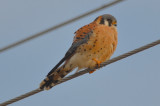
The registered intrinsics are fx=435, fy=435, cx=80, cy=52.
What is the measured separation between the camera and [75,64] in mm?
5332

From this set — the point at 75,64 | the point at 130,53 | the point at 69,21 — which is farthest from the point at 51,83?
the point at 130,53

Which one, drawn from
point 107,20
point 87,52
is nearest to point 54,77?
point 87,52

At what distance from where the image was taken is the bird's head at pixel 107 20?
5798 millimetres

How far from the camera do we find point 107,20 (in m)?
5.88

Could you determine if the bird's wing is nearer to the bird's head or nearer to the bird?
the bird

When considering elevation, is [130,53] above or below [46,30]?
below

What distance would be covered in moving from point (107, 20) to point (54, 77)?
1193mm

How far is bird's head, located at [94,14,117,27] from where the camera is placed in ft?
19.0

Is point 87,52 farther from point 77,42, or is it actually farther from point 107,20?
point 107,20

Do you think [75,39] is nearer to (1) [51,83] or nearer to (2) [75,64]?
(2) [75,64]

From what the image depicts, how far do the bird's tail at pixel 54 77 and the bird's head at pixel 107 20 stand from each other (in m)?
0.86

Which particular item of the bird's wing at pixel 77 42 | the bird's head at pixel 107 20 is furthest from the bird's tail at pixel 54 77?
the bird's head at pixel 107 20

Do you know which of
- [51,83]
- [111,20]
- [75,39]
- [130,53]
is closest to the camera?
[130,53]

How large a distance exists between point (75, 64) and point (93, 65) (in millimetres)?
231
